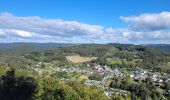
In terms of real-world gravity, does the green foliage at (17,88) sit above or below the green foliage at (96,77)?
above

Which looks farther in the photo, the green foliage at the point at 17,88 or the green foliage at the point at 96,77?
the green foliage at the point at 96,77

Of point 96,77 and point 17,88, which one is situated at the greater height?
point 17,88

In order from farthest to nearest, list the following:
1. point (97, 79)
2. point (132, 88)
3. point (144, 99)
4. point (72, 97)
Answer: point (97, 79) < point (132, 88) < point (144, 99) < point (72, 97)

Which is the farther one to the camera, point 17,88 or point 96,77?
point 96,77

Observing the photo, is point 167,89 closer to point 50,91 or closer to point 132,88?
point 132,88

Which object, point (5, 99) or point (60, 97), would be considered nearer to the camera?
point (60, 97)

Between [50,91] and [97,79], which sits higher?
[50,91]

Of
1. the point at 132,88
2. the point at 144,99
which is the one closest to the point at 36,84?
the point at 144,99

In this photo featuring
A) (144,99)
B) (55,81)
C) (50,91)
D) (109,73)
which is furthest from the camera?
(109,73)

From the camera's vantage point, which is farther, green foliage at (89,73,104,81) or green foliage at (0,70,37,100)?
green foliage at (89,73,104,81)

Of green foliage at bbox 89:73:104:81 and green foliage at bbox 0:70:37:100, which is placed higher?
green foliage at bbox 0:70:37:100
